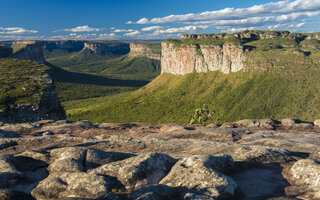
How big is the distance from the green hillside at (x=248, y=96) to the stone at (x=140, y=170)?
351 feet

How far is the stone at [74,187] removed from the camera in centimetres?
1580

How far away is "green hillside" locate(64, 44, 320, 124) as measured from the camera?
121m

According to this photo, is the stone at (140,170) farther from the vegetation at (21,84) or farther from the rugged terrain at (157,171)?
the vegetation at (21,84)

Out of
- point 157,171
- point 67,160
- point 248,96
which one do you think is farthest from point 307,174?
point 248,96

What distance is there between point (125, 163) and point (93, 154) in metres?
3.94

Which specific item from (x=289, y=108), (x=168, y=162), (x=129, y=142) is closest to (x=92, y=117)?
(x=289, y=108)

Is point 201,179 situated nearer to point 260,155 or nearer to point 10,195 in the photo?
point 260,155

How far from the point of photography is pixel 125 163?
1995 cm

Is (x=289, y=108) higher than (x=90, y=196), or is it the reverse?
(x=90, y=196)

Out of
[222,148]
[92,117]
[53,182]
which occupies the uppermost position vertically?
[53,182]

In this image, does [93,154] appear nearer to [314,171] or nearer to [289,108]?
[314,171]

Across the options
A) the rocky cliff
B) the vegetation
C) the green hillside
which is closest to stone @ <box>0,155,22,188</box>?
the rocky cliff

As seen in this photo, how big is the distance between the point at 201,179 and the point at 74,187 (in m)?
9.07

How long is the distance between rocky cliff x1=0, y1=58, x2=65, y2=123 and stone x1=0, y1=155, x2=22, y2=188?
38.6m
